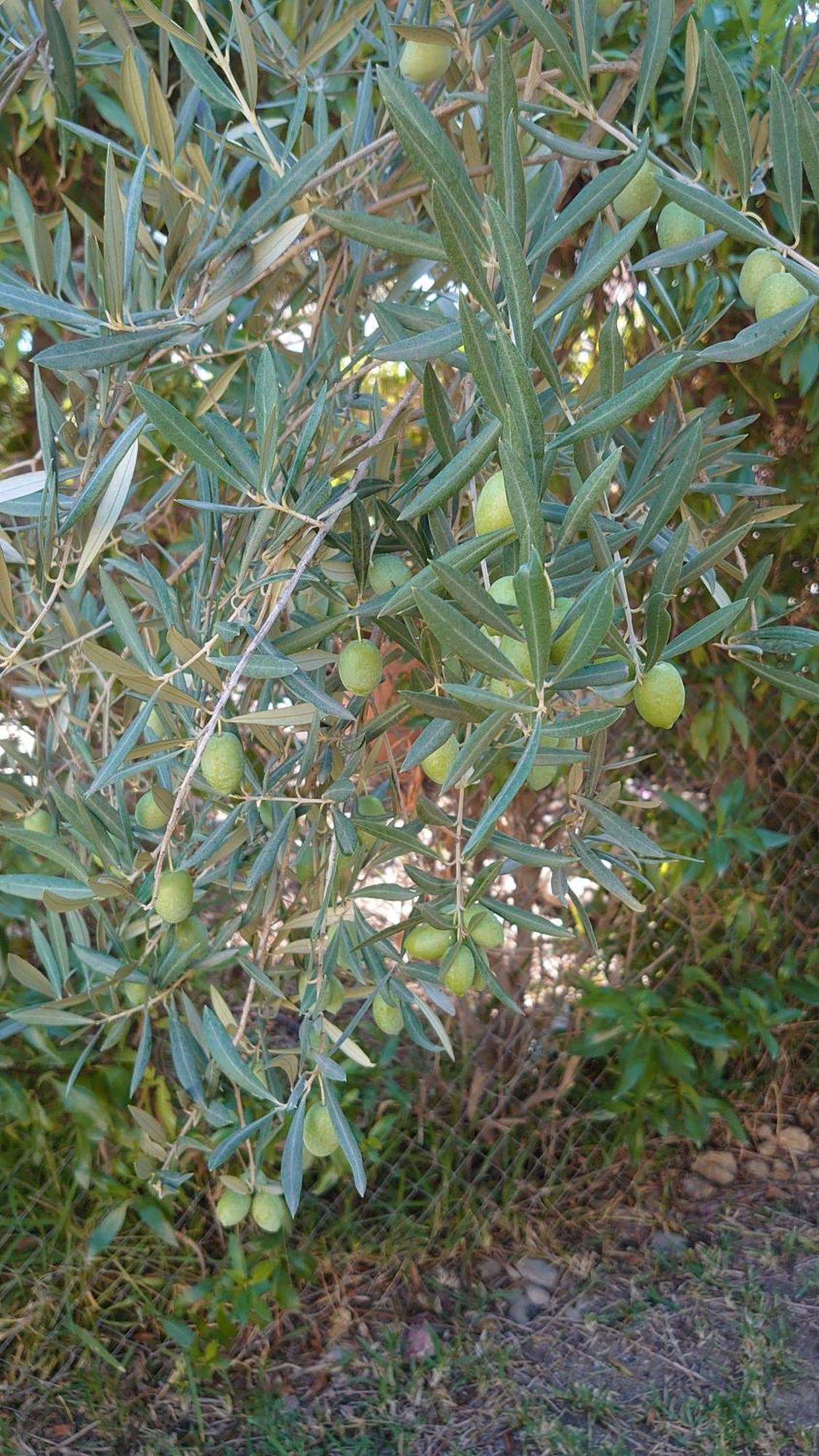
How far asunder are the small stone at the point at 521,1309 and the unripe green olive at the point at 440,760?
1.75 metres

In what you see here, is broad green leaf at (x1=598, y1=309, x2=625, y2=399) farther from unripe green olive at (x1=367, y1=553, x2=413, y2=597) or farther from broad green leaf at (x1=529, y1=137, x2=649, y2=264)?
unripe green olive at (x1=367, y1=553, x2=413, y2=597)

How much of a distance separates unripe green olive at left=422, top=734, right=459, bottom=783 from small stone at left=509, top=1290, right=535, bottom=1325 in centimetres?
175

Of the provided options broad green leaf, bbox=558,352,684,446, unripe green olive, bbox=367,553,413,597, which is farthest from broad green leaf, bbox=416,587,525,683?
unripe green olive, bbox=367,553,413,597

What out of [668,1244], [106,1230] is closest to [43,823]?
[106,1230]

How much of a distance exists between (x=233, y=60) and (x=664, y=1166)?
222 cm

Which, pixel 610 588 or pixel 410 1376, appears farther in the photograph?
pixel 410 1376

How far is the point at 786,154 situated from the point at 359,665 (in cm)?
40

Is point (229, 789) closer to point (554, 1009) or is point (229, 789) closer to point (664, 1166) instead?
point (554, 1009)

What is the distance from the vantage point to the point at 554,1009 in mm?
2418

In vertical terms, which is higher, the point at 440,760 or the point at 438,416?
the point at 438,416

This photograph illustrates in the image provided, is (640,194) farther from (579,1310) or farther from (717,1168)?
(717,1168)

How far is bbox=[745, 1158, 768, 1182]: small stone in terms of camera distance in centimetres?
245

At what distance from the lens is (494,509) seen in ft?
1.64

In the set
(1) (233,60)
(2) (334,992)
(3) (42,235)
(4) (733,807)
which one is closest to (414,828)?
(2) (334,992)
